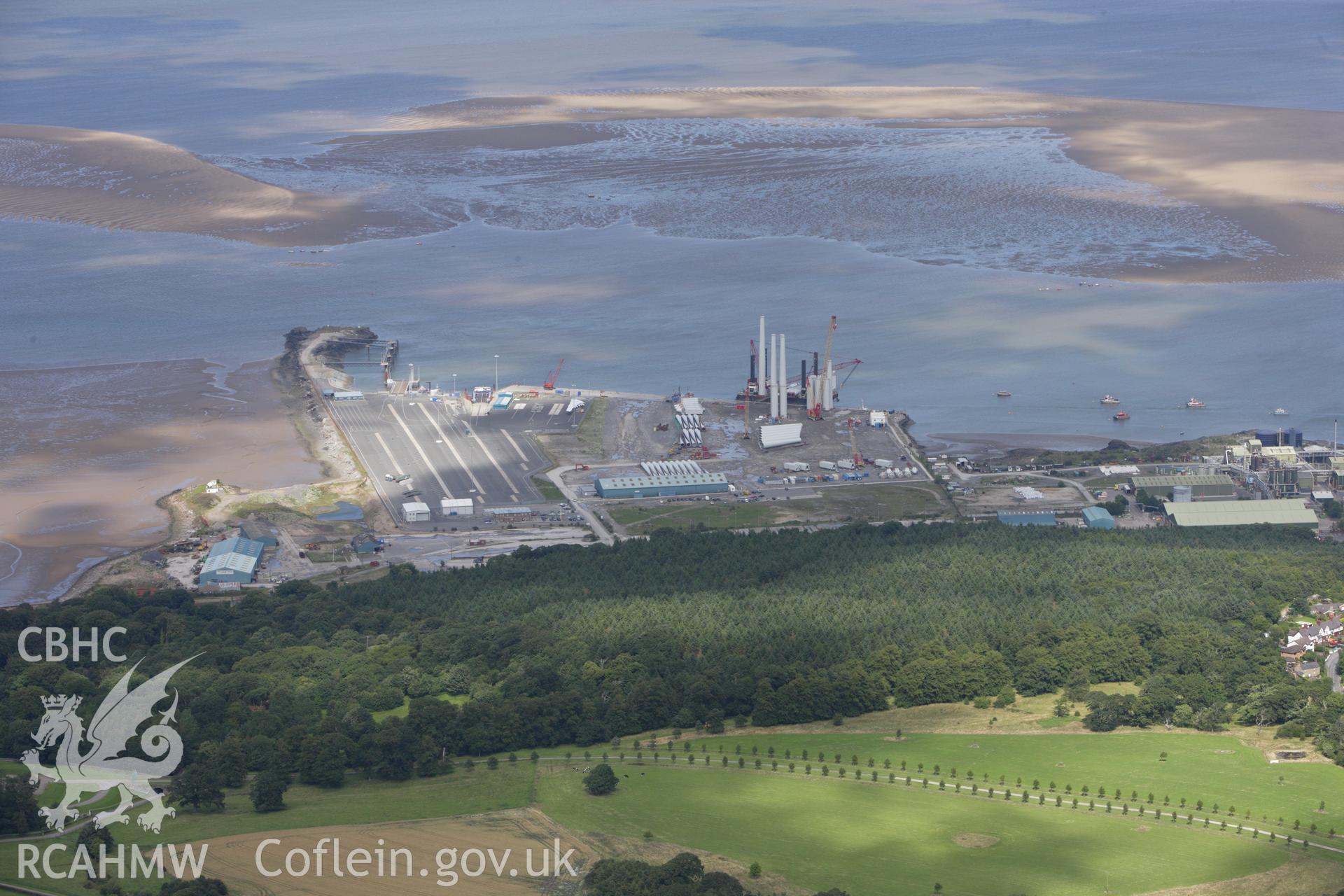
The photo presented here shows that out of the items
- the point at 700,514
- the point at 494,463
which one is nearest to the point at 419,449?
the point at 494,463

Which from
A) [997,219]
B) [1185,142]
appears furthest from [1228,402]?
[1185,142]

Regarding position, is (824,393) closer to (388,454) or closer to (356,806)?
(388,454)

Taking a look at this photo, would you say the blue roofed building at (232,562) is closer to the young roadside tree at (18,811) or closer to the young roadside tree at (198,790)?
the young roadside tree at (198,790)

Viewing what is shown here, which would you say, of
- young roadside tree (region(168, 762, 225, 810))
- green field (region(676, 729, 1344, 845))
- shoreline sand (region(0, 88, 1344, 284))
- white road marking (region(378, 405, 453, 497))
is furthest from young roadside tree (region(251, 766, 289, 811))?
shoreline sand (region(0, 88, 1344, 284))

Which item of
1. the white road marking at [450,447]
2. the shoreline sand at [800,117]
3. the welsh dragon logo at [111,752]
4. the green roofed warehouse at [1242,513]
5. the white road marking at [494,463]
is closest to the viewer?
the welsh dragon logo at [111,752]

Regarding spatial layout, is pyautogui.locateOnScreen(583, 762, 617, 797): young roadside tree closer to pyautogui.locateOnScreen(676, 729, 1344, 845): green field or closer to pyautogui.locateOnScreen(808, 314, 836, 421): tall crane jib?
pyautogui.locateOnScreen(676, 729, 1344, 845): green field

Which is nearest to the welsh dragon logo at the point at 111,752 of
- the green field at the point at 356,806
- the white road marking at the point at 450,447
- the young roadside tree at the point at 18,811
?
the young roadside tree at the point at 18,811
